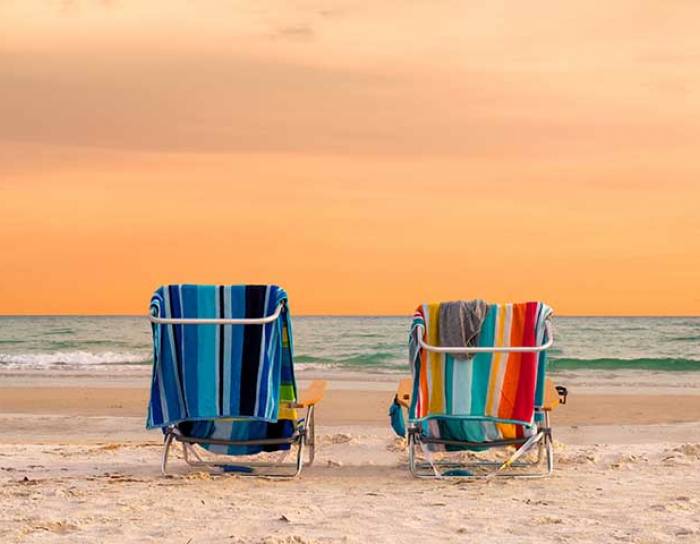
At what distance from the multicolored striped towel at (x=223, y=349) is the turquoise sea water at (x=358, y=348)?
616 inches

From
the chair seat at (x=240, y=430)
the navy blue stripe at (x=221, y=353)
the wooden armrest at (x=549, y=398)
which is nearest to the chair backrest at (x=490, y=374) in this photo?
the wooden armrest at (x=549, y=398)

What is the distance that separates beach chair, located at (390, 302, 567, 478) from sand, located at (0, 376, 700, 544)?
11.1 inches

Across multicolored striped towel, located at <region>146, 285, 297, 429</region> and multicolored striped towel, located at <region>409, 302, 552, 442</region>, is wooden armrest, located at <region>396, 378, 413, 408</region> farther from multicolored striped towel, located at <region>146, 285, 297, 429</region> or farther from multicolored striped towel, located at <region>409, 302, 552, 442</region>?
multicolored striped towel, located at <region>146, 285, 297, 429</region>

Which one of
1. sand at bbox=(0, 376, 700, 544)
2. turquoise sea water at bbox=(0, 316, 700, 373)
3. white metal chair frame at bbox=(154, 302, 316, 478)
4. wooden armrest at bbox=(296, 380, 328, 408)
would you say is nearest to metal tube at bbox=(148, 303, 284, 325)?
white metal chair frame at bbox=(154, 302, 316, 478)

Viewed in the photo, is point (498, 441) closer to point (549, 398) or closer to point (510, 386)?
point (510, 386)

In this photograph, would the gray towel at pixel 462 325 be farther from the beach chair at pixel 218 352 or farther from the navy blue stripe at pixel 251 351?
the navy blue stripe at pixel 251 351

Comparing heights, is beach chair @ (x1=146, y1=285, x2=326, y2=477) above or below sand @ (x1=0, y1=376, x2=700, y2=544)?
above

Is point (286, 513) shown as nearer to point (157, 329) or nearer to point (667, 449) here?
point (157, 329)

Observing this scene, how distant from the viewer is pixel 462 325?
6.16m

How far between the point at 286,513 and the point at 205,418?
1198mm

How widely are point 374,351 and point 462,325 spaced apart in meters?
22.8

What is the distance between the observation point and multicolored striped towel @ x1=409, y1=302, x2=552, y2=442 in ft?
20.1

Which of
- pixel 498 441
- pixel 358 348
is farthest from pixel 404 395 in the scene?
pixel 358 348

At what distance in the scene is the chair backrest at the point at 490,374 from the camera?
6145mm
